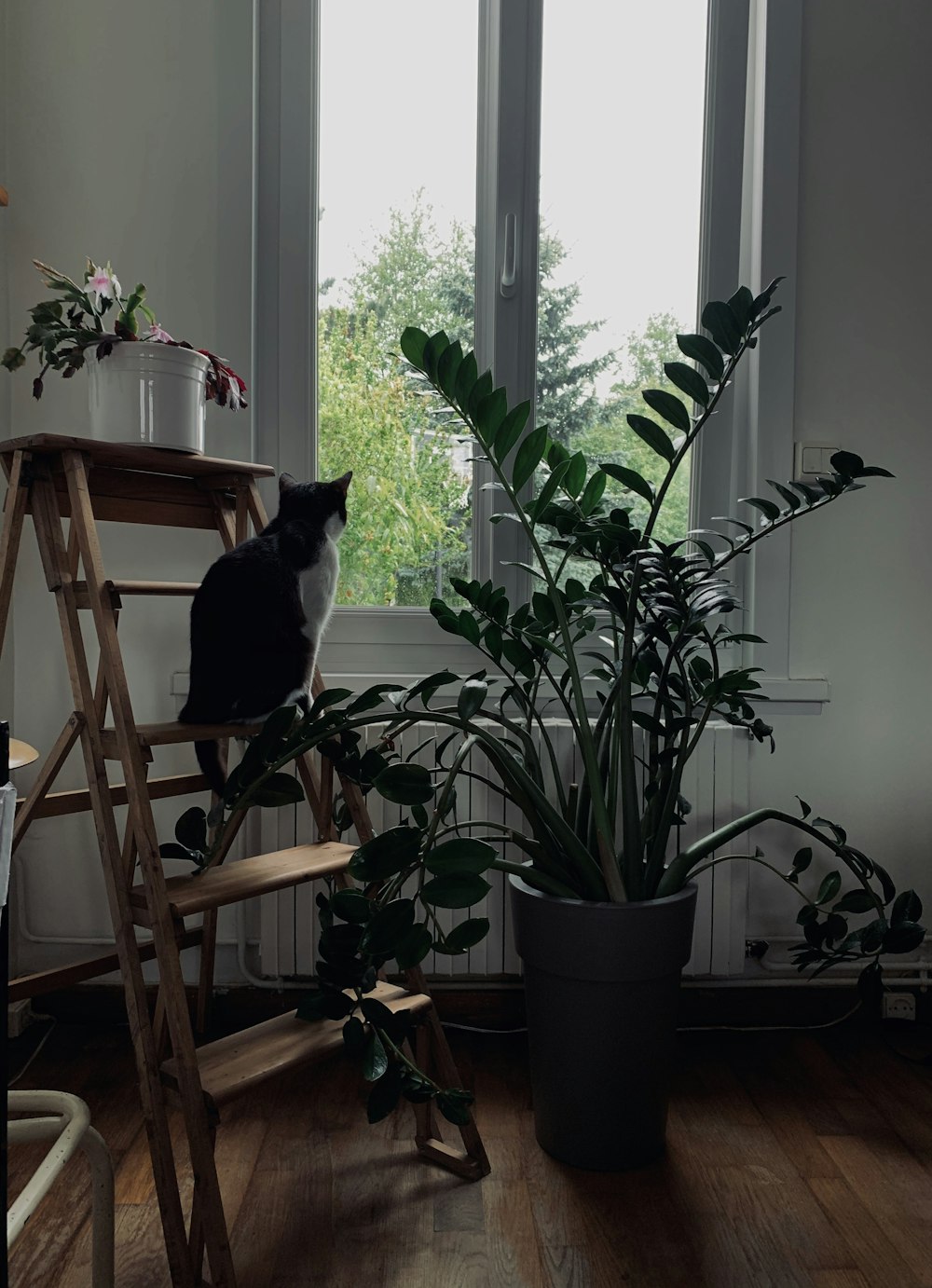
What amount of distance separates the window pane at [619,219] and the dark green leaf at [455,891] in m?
1.22

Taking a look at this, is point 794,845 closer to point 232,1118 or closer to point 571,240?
point 232,1118

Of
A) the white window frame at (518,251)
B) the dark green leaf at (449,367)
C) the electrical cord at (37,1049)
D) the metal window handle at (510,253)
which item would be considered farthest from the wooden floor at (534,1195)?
the metal window handle at (510,253)

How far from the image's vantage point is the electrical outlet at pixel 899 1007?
2066mm

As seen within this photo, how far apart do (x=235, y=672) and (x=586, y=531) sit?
1.98 ft

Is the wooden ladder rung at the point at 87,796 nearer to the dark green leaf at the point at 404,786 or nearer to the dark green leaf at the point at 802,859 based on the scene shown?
the dark green leaf at the point at 404,786

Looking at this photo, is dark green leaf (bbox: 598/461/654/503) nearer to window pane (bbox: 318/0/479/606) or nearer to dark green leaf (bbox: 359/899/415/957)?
window pane (bbox: 318/0/479/606)

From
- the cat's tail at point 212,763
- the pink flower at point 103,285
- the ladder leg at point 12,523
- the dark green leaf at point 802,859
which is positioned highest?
the pink flower at point 103,285

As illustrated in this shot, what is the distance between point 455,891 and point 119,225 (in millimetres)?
1614

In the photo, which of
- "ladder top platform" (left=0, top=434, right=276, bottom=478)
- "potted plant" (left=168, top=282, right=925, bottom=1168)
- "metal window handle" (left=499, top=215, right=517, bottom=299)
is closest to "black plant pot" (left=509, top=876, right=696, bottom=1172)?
"potted plant" (left=168, top=282, right=925, bottom=1168)

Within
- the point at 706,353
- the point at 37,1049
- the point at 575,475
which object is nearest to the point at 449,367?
the point at 575,475

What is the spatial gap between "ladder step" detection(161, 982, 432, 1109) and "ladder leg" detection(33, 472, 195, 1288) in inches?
1.7

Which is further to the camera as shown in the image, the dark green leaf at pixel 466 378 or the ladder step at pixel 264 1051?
the dark green leaf at pixel 466 378

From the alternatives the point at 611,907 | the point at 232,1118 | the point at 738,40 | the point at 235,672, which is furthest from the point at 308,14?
the point at 232,1118

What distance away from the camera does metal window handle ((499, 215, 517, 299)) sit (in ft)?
6.88
